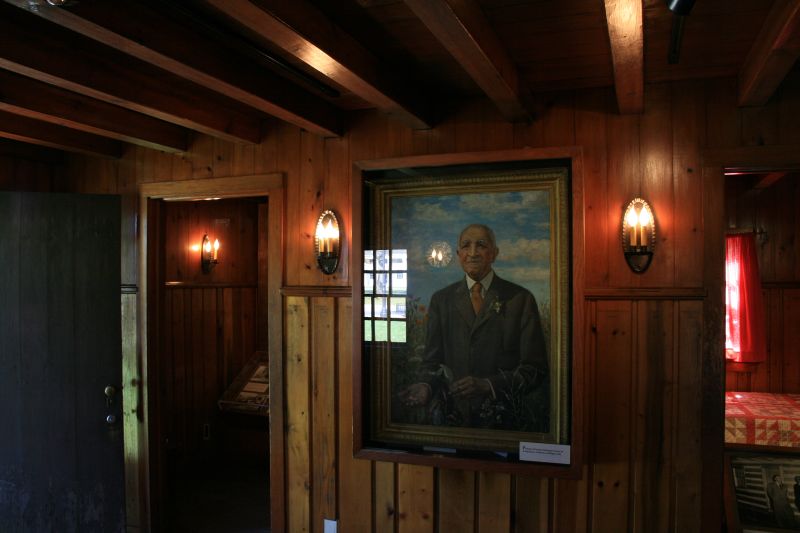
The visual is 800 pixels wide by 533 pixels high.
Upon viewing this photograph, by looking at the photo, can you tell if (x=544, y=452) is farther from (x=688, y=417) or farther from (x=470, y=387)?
(x=688, y=417)

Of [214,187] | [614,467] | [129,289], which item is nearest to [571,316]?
[614,467]

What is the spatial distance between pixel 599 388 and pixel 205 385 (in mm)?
3715

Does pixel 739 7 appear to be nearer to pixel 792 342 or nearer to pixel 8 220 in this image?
pixel 8 220

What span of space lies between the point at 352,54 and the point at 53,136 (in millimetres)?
1824

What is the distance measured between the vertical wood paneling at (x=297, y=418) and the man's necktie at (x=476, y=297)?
0.95 meters

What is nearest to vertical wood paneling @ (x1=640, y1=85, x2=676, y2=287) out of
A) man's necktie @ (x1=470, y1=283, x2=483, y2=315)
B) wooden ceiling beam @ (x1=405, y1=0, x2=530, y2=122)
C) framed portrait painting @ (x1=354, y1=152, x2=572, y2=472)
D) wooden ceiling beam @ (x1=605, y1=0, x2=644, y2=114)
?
wooden ceiling beam @ (x1=605, y1=0, x2=644, y2=114)

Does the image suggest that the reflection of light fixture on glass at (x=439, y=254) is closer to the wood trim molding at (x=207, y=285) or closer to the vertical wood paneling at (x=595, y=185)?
the vertical wood paneling at (x=595, y=185)

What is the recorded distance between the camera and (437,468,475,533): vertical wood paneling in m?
2.67

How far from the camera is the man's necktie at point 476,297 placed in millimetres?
2486

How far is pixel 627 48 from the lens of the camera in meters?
1.77

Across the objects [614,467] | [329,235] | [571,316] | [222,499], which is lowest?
[222,499]

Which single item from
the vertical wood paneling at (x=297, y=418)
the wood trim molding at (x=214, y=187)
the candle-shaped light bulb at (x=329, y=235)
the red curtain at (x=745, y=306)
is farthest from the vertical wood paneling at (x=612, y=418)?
the red curtain at (x=745, y=306)

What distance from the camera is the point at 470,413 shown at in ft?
8.10

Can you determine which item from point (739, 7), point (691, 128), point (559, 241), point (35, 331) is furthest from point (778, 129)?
point (35, 331)
